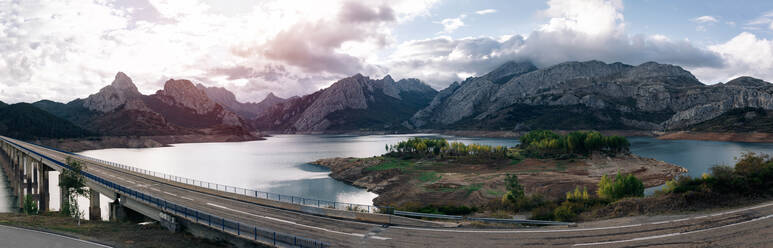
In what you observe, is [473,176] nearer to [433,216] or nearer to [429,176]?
[429,176]

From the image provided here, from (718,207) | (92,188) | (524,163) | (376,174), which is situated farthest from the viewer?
(524,163)

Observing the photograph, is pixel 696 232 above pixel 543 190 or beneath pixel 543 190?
above

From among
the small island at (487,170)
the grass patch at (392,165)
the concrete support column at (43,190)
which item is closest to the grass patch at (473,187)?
the small island at (487,170)

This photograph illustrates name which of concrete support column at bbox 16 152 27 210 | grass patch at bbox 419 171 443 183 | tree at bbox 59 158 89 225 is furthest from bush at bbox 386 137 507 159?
concrete support column at bbox 16 152 27 210

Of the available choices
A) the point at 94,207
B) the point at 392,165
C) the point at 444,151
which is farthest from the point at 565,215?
the point at 444,151

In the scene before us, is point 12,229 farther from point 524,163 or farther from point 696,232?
point 524,163

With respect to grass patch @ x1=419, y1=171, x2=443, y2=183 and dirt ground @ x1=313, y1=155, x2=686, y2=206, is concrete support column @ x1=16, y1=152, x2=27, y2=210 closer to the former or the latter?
dirt ground @ x1=313, y1=155, x2=686, y2=206

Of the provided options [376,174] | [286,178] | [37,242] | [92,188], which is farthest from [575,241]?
[286,178]

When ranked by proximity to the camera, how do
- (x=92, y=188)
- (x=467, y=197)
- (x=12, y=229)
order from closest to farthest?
(x=12, y=229)
(x=92, y=188)
(x=467, y=197)
